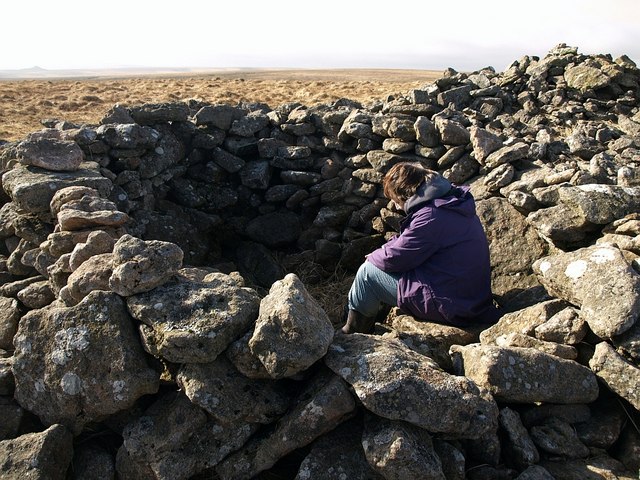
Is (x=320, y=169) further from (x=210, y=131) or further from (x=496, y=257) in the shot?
(x=496, y=257)

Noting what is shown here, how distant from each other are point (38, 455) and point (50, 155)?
4.42m

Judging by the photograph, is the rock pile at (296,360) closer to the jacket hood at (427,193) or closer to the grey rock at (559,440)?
the grey rock at (559,440)

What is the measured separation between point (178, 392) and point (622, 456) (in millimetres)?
3191

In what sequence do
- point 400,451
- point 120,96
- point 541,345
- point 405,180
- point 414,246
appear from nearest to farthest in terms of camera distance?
point 400,451 < point 541,345 < point 414,246 < point 405,180 < point 120,96

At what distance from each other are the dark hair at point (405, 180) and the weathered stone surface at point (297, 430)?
251 cm

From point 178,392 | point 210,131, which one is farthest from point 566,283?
point 210,131

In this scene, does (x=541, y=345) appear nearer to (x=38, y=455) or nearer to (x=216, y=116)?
(x=38, y=455)

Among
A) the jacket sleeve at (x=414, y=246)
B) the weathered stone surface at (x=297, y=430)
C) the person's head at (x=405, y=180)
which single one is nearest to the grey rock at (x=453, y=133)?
the person's head at (x=405, y=180)

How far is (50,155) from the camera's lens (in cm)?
691

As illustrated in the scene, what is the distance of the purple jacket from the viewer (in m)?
5.42

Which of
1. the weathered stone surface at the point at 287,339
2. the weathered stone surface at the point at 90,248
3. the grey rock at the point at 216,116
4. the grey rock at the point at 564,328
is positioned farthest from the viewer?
the grey rock at the point at 216,116

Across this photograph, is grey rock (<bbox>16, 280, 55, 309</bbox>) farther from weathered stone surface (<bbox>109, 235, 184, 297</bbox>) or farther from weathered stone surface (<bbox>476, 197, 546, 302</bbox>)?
weathered stone surface (<bbox>476, 197, 546, 302</bbox>)

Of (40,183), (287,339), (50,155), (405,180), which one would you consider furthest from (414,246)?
(50,155)

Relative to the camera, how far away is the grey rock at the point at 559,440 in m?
3.71
